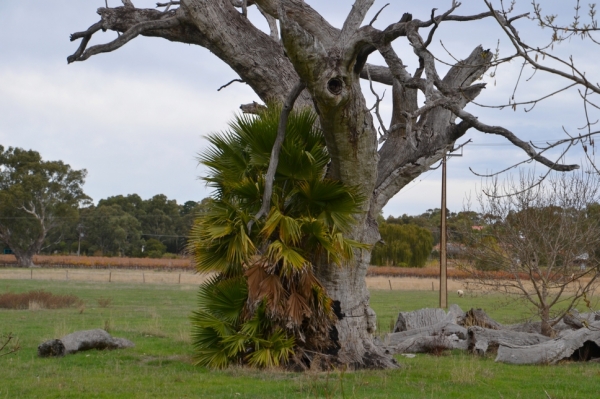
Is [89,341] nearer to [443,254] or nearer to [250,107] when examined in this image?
[250,107]

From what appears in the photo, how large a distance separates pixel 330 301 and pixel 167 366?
9.68 feet

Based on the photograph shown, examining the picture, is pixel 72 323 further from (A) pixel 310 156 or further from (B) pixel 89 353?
(A) pixel 310 156

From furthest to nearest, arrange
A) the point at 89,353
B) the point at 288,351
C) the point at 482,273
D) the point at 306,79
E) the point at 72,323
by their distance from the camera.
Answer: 1. the point at 72,323
2. the point at 482,273
3. the point at 89,353
4. the point at 288,351
5. the point at 306,79

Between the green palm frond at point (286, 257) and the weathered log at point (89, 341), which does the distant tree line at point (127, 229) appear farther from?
the green palm frond at point (286, 257)

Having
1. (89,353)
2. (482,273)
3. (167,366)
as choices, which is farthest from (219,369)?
(482,273)

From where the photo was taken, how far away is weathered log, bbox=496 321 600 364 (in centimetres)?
1286

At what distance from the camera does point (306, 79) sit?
9516mm

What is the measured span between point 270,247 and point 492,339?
5779 mm

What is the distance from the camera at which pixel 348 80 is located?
9734mm

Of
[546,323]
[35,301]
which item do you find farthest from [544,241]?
[35,301]

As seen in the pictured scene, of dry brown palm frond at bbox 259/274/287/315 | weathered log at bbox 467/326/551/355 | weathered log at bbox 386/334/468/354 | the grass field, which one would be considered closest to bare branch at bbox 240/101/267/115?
dry brown palm frond at bbox 259/274/287/315

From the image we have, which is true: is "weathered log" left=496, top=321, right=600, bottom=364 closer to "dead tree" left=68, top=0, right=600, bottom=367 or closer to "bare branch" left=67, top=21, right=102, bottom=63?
"dead tree" left=68, top=0, right=600, bottom=367

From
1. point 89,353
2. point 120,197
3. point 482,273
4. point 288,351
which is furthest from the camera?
point 120,197

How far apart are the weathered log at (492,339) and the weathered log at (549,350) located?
31.6 inches
